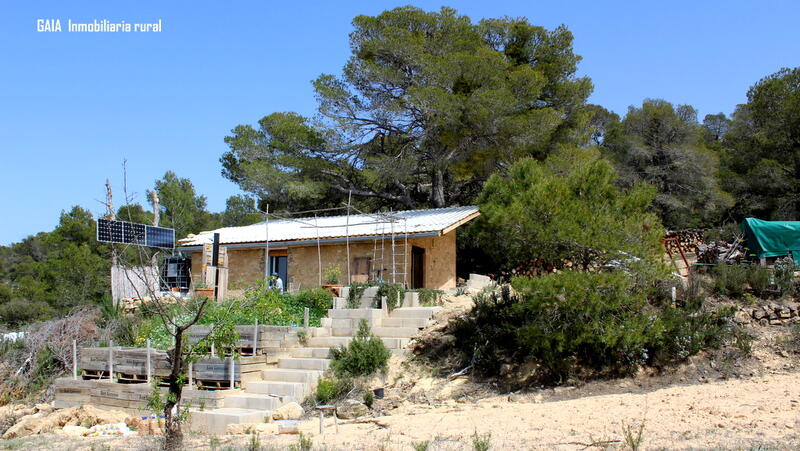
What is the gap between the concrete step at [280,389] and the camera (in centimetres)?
1186

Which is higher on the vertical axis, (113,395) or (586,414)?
(586,414)

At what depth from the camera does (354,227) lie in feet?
72.8

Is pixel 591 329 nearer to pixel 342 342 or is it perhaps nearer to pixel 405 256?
pixel 342 342

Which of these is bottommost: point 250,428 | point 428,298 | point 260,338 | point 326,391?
point 250,428

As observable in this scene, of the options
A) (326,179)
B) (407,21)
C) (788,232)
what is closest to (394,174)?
(326,179)

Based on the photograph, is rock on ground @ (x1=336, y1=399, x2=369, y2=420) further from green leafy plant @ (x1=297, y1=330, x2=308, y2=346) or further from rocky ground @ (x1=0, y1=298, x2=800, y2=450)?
green leafy plant @ (x1=297, y1=330, x2=308, y2=346)

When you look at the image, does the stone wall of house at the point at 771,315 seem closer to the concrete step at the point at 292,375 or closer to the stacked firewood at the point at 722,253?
the stacked firewood at the point at 722,253

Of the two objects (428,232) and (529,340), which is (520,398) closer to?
(529,340)

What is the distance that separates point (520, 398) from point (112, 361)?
7949mm

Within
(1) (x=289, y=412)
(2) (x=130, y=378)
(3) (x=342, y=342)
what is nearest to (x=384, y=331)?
(3) (x=342, y=342)

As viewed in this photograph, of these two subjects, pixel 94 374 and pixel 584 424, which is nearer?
pixel 584 424

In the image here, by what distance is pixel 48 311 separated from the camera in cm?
2520

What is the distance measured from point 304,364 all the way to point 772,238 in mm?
13471

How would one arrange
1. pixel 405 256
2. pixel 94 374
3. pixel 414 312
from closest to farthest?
pixel 94 374 → pixel 414 312 → pixel 405 256
